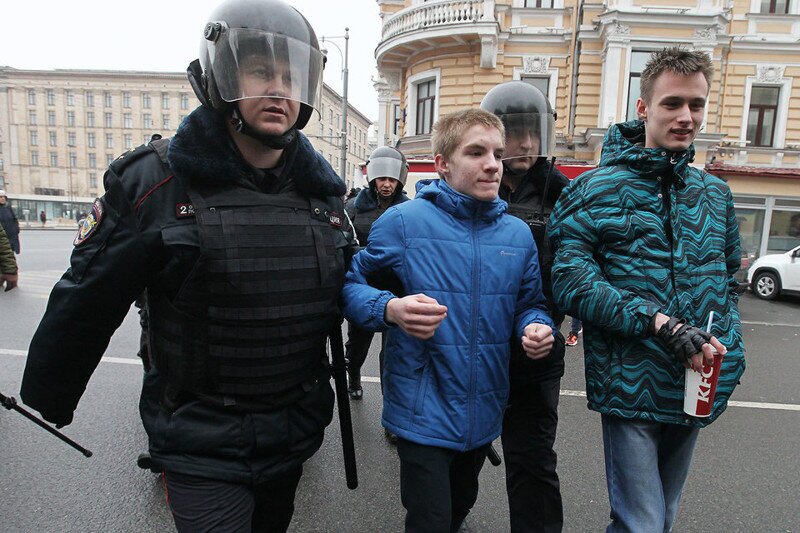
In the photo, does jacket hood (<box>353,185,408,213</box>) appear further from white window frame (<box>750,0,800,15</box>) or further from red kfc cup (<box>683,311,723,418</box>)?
white window frame (<box>750,0,800,15</box>)

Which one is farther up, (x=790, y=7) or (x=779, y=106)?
(x=790, y=7)

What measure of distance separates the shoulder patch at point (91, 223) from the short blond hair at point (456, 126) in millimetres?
1181

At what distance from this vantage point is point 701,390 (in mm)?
1598

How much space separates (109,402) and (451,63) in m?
14.9

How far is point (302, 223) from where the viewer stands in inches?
63.5

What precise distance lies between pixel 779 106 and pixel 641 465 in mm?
18564

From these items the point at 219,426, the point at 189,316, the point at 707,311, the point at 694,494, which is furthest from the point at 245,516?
the point at 694,494

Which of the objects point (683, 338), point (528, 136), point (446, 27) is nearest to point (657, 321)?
point (683, 338)

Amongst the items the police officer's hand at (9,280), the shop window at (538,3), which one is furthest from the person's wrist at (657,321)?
the shop window at (538,3)

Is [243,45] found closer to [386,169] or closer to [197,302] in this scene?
[197,302]

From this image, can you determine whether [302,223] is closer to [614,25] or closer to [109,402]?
[109,402]

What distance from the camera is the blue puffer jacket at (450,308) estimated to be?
1.80 metres

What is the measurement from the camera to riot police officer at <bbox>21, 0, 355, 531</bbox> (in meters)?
1.40

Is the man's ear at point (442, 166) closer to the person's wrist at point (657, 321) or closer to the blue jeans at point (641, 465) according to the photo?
the person's wrist at point (657, 321)
